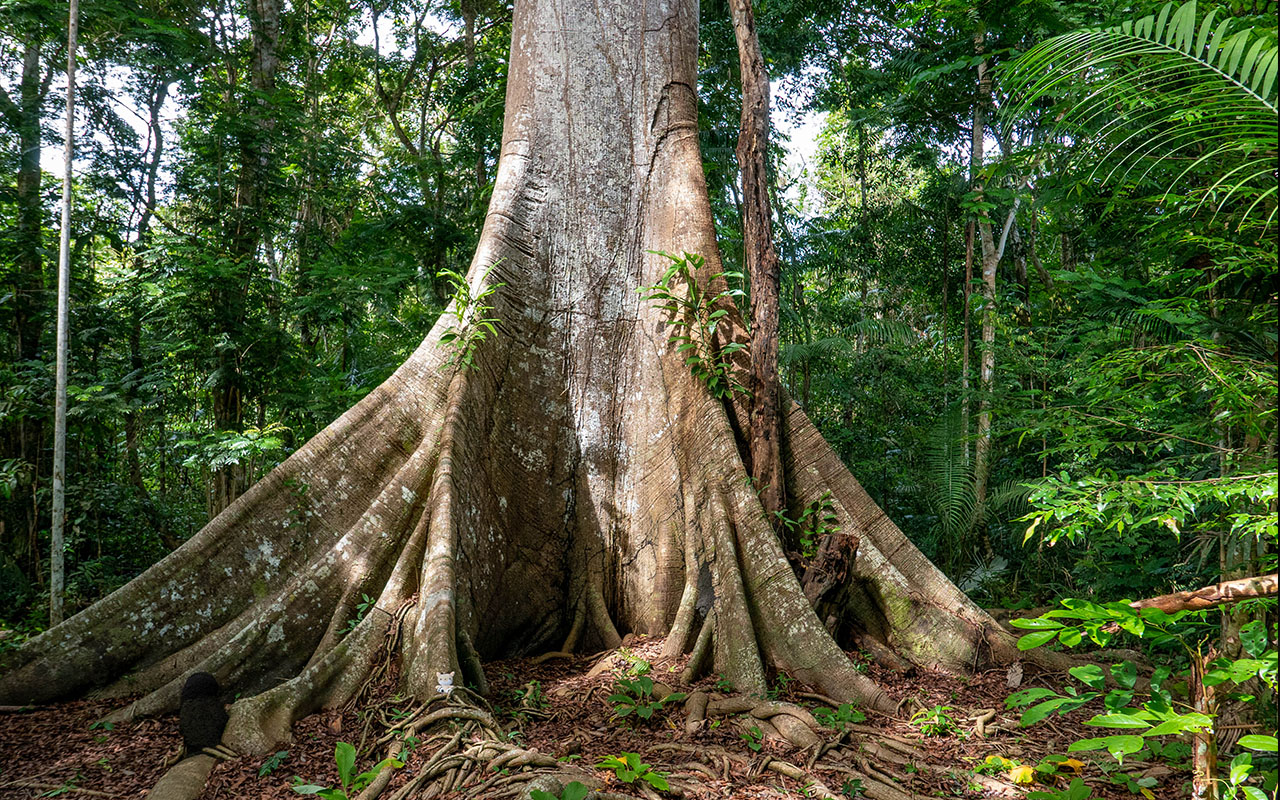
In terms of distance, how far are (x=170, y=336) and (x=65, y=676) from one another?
13.0ft

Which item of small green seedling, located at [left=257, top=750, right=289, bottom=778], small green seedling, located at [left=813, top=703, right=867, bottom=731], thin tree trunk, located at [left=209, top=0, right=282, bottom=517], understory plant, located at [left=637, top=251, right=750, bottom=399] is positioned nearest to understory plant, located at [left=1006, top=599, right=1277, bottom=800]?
small green seedling, located at [left=813, top=703, right=867, bottom=731]

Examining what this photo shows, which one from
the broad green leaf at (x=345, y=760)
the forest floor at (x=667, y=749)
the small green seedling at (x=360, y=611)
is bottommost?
the forest floor at (x=667, y=749)

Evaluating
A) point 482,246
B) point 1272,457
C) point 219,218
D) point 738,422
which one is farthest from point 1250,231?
point 219,218

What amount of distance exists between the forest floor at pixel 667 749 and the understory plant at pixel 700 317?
5.57 feet

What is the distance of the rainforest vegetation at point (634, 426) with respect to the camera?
7.81ft

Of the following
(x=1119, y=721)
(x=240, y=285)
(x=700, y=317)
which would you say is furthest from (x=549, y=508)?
(x=240, y=285)

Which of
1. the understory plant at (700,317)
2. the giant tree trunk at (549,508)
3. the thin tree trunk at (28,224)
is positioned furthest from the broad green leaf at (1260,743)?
the thin tree trunk at (28,224)

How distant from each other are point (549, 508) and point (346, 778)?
77.1 inches

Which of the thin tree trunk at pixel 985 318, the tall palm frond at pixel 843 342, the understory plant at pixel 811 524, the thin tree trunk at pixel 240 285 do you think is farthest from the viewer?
the tall palm frond at pixel 843 342

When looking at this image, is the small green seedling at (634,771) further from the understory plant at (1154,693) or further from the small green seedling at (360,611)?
the small green seedling at (360,611)

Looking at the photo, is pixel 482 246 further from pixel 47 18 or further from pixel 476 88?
pixel 476 88

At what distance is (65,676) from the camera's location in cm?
338

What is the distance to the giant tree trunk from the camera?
A: 11.2 feet

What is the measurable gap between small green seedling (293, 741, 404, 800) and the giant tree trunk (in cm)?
41
